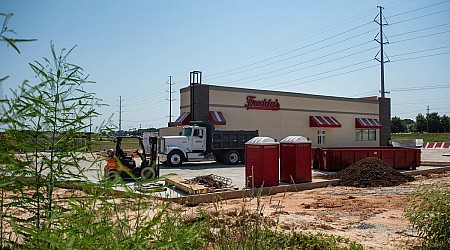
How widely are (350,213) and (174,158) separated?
15788 mm

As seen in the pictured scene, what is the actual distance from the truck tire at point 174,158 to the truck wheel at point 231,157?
3414 mm

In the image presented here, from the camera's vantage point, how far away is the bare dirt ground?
7953 millimetres

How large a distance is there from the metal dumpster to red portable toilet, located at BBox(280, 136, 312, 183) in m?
5.85

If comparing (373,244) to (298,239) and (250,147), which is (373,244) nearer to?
(298,239)

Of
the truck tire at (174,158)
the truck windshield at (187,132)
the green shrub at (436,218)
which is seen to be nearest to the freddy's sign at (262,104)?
the truck windshield at (187,132)

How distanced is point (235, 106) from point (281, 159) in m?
19.0

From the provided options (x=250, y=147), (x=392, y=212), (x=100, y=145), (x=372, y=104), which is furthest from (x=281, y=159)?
(x=372, y=104)

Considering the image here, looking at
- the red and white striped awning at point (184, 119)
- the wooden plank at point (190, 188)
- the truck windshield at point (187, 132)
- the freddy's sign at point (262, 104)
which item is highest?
the freddy's sign at point (262, 104)

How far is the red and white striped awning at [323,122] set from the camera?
40081 mm

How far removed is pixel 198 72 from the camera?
109ft

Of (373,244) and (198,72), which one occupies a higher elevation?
(198,72)

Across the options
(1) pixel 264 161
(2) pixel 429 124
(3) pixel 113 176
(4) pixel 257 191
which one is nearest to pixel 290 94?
(1) pixel 264 161

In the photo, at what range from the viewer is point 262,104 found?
36438 mm

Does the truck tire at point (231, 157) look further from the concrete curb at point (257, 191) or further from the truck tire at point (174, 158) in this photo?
the concrete curb at point (257, 191)
